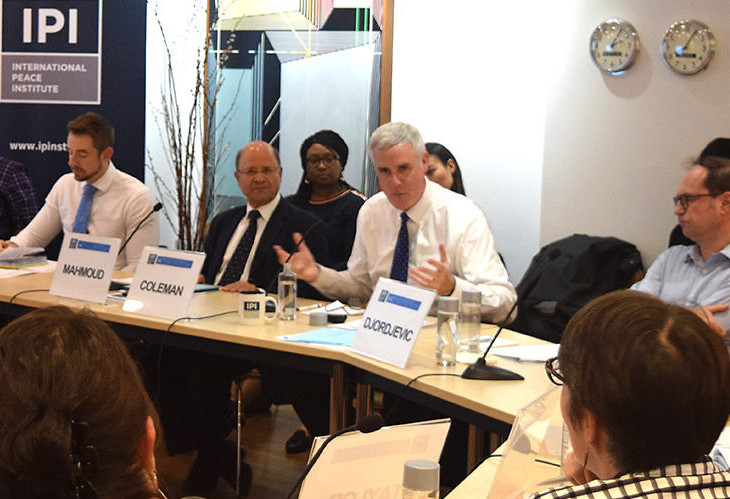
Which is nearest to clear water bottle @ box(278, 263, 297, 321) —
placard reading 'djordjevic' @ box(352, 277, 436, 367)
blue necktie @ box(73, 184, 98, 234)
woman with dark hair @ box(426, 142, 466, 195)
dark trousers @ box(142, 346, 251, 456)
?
dark trousers @ box(142, 346, 251, 456)

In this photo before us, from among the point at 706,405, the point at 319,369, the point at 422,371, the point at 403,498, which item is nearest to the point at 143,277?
the point at 319,369

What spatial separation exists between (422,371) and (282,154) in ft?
11.4

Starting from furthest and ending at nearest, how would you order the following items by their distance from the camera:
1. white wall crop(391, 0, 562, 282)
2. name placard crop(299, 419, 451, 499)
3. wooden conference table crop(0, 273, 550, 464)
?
white wall crop(391, 0, 562, 282)
wooden conference table crop(0, 273, 550, 464)
name placard crop(299, 419, 451, 499)

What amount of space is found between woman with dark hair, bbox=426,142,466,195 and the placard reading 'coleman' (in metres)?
2.30

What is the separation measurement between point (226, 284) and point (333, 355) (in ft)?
4.81

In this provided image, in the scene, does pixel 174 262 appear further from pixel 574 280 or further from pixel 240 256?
pixel 574 280

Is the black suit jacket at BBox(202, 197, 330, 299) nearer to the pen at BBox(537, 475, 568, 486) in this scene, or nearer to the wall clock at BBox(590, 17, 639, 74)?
the wall clock at BBox(590, 17, 639, 74)

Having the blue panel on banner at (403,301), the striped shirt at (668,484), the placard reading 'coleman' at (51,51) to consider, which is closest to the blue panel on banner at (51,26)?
the placard reading 'coleman' at (51,51)

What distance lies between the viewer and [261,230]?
4109 mm

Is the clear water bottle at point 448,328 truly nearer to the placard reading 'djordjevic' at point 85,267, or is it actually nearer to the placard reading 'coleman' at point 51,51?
the placard reading 'djordjevic' at point 85,267

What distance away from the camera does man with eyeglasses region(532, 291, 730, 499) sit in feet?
3.54

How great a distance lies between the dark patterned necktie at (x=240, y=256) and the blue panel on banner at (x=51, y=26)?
84.7 inches

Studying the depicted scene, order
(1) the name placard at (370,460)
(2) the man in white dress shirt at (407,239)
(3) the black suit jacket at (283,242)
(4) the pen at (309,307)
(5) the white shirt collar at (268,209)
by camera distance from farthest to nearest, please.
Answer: (5) the white shirt collar at (268,209)
(3) the black suit jacket at (283,242)
(4) the pen at (309,307)
(2) the man in white dress shirt at (407,239)
(1) the name placard at (370,460)

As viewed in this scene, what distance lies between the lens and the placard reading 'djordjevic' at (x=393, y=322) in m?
2.51
